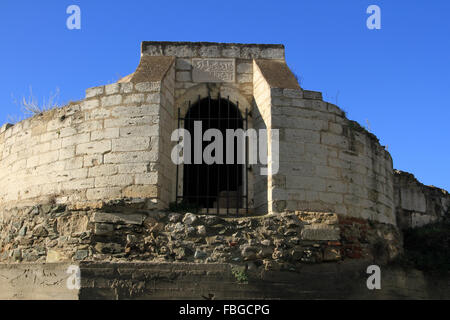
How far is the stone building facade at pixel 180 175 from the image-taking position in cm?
675

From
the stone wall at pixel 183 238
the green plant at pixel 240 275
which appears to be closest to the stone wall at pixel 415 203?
the stone wall at pixel 183 238

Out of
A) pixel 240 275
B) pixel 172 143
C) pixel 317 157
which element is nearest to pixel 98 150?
pixel 172 143

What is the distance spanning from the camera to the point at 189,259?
6.59 m

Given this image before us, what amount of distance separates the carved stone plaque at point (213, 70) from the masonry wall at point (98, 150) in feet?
2.42

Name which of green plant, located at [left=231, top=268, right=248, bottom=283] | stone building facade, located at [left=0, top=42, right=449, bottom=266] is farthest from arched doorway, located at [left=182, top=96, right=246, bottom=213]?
green plant, located at [left=231, top=268, right=248, bottom=283]

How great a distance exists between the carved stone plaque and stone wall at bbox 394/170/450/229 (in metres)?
3.77

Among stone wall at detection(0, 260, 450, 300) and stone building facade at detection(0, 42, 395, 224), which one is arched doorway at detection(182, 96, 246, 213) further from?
stone wall at detection(0, 260, 450, 300)

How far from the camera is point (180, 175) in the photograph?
7555 mm

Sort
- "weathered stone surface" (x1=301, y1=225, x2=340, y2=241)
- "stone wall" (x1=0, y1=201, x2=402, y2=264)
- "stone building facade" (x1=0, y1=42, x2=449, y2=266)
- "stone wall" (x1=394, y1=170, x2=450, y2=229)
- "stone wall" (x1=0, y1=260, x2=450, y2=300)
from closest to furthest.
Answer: "stone wall" (x1=0, y1=260, x2=450, y2=300) < "stone wall" (x1=0, y1=201, x2=402, y2=264) < "stone building facade" (x1=0, y1=42, x2=449, y2=266) < "weathered stone surface" (x1=301, y1=225, x2=340, y2=241) < "stone wall" (x1=394, y1=170, x2=450, y2=229)

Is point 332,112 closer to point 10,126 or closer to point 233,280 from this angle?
point 233,280

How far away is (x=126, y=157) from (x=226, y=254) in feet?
5.91

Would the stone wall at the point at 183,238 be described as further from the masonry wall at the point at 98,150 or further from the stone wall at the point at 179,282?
the masonry wall at the point at 98,150

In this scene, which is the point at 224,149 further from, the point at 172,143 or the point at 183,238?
the point at 183,238

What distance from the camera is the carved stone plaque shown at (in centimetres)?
802
